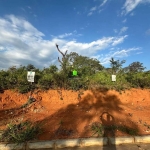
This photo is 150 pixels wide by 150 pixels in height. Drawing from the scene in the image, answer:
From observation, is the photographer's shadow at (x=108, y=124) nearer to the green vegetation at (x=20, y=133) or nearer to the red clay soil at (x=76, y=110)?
the red clay soil at (x=76, y=110)

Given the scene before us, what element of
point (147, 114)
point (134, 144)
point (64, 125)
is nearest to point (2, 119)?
point (64, 125)

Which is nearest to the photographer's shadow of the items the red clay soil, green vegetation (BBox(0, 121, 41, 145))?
the red clay soil

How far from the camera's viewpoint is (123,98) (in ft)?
25.9

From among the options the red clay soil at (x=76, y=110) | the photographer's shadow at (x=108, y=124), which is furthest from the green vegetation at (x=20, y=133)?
the photographer's shadow at (x=108, y=124)

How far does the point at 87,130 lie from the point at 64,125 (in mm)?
747

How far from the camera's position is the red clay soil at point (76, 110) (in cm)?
497

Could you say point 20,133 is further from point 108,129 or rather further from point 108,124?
point 108,124

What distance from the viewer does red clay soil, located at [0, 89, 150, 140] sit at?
16.3 ft

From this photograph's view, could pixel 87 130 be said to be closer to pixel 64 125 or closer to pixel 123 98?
pixel 64 125

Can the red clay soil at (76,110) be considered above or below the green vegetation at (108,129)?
above

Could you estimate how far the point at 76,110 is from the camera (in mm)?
6336

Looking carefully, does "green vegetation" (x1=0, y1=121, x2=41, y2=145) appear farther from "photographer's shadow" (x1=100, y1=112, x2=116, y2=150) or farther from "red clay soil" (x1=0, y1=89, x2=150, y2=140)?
"photographer's shadow" (x1=100, y1=112, x2=116, y2=150)

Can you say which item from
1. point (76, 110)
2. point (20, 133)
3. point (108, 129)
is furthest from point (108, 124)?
point (20, 133)

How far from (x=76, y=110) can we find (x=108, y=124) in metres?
1.51
